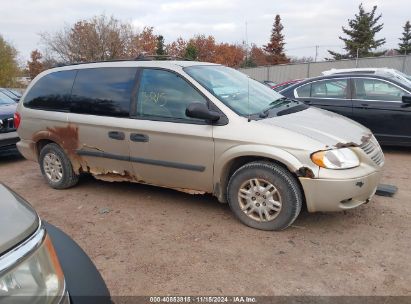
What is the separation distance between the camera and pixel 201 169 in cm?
415

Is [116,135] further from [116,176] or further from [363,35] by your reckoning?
[363,35]

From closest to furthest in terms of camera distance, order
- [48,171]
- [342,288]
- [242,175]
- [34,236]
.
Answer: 1. [34,236]
2. [342,288]
3. [242,175]
4. [48,171]

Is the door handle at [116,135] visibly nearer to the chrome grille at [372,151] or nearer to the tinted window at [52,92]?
the tinted window at [52,92]

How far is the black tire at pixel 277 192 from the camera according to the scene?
12.1ft

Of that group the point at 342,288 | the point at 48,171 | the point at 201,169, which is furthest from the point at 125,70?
the point at 342,288

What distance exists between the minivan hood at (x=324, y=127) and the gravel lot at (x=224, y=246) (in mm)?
898

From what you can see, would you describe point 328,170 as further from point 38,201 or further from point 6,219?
point 38,201

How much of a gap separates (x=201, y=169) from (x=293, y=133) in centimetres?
105

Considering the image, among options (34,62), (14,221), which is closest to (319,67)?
(14,221)

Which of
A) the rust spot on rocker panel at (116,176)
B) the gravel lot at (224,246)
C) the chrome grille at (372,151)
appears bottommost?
the gravel lot at (224,246)

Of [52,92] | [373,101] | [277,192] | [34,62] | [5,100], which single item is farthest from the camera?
[34,62]

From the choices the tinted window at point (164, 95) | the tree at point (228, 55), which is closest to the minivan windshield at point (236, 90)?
the tinted window at point (164, 95)

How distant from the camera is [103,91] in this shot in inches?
190

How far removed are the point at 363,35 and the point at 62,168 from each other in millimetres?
46699
